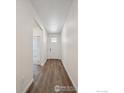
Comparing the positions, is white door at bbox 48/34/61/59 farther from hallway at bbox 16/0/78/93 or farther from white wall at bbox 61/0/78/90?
white wall at bbox 61/0/78/90

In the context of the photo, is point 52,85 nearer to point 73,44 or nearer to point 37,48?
point 73,44

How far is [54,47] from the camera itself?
10.3 metres

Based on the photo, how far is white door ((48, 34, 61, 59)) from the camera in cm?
1029

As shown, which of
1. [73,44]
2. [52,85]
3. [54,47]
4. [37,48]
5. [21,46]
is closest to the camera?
[21,46]

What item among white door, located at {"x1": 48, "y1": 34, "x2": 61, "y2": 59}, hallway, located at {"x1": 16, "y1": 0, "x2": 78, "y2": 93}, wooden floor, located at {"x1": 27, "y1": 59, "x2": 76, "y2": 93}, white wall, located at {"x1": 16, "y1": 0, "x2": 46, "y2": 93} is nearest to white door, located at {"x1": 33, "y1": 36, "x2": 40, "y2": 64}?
hallway, located at {"x1": 16, "y1": 0, "x2": 78, "y2": 93}

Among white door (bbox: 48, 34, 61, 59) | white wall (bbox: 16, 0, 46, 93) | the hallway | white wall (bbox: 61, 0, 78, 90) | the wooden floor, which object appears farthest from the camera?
white door (bbox: 48, 34, 61, 59)

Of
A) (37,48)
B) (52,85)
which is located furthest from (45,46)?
(52,85)

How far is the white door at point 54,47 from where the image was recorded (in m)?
10.3
